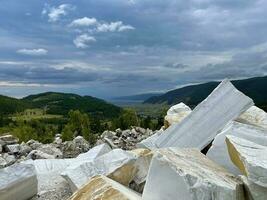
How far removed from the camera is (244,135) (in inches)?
412

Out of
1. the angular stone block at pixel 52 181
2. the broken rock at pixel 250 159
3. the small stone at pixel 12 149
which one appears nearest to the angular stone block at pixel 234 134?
the broken rock at pixel 250 159

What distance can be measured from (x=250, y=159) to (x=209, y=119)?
472 centimetres

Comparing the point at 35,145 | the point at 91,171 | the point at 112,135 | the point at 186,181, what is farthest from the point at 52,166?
the point at 112,135

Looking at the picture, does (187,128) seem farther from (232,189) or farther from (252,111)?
(232,189)

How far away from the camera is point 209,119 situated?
40.9 feet

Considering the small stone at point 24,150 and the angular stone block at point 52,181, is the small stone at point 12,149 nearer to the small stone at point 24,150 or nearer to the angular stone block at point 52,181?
the small stone at point 24,150

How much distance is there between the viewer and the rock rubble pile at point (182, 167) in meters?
7.63

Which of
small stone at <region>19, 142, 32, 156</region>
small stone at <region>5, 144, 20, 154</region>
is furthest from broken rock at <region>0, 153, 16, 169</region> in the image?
small stone at <region>5, 144, 20, 154</region>

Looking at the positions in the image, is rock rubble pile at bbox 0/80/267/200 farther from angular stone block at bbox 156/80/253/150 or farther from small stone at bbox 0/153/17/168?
small stone at bbox 0/153/17/168

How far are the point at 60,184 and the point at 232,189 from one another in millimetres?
5868

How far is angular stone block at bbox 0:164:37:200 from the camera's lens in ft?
35.0

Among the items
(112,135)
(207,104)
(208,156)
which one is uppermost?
(207,104)

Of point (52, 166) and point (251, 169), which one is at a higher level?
point (251, 169)

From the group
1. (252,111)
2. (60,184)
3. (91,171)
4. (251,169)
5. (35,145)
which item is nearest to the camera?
(251,169)
